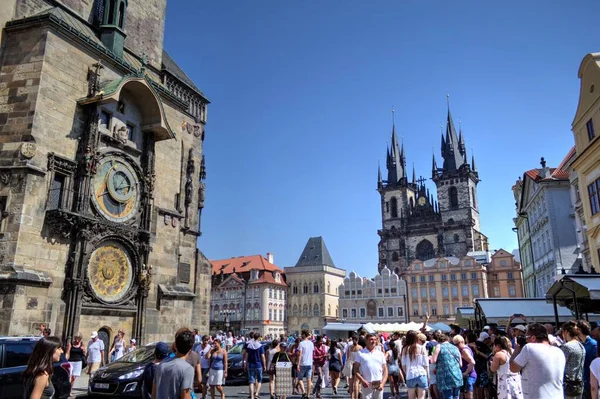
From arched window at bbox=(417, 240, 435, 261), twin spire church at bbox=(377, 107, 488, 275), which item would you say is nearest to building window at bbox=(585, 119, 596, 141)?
twin spire church at bbox=(377, 107, 488, 275)

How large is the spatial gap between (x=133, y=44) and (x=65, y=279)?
11.3 meters

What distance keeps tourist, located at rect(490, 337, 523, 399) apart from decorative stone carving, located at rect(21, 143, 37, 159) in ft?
44.9

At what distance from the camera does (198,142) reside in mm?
24141

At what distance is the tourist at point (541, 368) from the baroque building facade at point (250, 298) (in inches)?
2761

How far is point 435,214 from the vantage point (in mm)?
100750

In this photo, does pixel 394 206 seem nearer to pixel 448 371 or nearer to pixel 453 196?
pixel 453 196

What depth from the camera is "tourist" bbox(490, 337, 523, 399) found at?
23.8 feet

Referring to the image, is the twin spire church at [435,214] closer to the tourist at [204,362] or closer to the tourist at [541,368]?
the tourist at [204,362]

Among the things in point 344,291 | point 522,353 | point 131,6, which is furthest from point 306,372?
point 344,291

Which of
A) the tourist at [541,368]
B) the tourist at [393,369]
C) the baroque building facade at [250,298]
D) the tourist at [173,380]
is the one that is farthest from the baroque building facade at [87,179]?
the baroque building facade at [250,298]

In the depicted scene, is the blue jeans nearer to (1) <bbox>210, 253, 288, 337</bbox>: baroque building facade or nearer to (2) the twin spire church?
(1) <bbox>210, 253, 288, 337</bbox>: baroque building facade

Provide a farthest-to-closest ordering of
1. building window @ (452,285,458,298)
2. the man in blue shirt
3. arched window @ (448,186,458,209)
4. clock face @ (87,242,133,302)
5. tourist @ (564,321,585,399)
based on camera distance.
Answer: arched window @ (448,186,458,209), building window @ (452,285,458,298), clock face @ (87,242,133,302), the man in blue shirt, tourist @ (564,321,585,399)

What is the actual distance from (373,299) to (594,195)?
204 feet

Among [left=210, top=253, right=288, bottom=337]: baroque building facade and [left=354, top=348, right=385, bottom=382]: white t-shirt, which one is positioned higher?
[left=210, top=253, right=288, bottom=337]: baroque building facade
